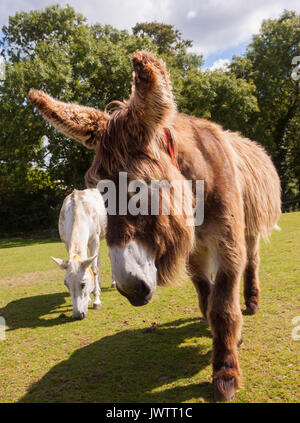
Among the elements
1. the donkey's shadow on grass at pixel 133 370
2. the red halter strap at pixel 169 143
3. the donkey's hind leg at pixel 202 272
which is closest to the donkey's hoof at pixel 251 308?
the donkey's shadow on grass at pixel 133 370

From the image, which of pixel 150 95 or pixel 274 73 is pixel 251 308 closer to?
pixel 150 95

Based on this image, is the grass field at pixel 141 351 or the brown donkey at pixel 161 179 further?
the grass field at pixel 141 351

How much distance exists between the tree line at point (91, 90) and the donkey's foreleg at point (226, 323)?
62.2 ft

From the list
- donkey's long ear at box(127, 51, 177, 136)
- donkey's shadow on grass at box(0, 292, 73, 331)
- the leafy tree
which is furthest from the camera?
the leafy tree

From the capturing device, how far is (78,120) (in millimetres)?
2354

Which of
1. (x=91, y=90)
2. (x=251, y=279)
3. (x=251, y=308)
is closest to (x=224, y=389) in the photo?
(x=251, y=308)

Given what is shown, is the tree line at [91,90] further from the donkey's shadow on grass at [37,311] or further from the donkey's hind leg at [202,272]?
the donkey's hind leg at [202,272]

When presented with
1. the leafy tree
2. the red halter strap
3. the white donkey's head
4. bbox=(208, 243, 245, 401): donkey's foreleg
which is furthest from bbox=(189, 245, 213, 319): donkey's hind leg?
the leafy tree

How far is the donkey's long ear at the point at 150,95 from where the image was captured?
1842 mm

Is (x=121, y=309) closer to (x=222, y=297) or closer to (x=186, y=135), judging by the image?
(x=222, y=297)

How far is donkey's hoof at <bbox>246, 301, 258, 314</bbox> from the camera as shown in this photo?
14.6 feet

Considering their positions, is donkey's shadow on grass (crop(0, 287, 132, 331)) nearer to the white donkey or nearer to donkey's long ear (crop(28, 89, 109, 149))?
the white donkey

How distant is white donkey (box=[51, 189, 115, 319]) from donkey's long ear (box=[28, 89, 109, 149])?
5.56 ft

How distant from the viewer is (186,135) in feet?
8.93
